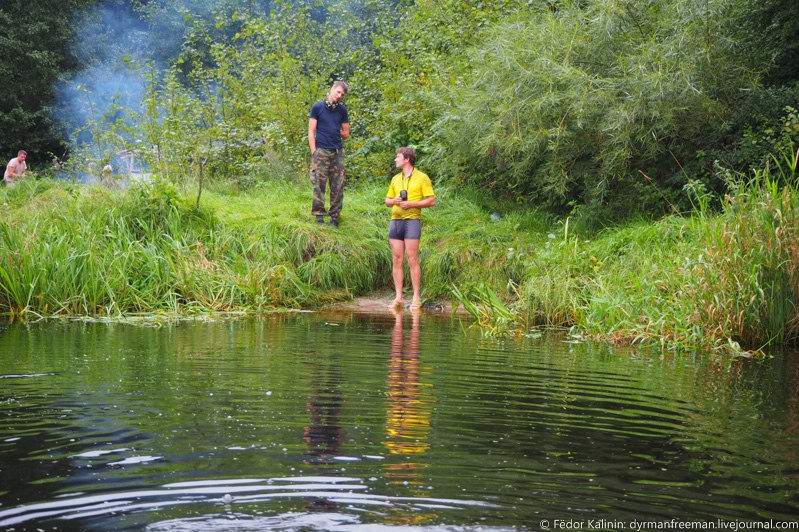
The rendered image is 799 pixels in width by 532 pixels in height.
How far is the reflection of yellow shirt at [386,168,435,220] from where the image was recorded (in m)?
12.0

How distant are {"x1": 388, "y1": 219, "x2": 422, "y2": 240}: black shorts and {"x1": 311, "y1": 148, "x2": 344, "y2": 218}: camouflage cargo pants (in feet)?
6.26

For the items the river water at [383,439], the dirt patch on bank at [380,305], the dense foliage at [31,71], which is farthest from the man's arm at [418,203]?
the dense foliage at [31,71]

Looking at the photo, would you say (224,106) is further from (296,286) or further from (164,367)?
(164,367)

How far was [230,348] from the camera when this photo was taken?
7.80 meters

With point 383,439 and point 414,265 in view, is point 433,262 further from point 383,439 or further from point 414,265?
point 383,439

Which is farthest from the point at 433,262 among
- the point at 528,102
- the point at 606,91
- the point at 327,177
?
the point at 606,91

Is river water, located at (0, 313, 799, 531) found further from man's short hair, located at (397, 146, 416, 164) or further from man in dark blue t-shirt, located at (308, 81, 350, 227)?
man in dark blue t-shirt, located at (308, 81, 350, 227)

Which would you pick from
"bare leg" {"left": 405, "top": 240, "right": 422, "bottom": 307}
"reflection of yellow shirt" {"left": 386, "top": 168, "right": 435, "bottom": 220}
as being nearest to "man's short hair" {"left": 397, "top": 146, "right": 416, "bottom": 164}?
"reflection of yellow shirt" {"left": 386, "top": 168, "right": 435, "bottom": 220}

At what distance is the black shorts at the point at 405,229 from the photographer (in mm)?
12047

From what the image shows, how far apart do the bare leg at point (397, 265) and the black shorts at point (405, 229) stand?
78mm

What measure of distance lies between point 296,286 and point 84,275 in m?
2.68

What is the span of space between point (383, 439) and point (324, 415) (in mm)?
630

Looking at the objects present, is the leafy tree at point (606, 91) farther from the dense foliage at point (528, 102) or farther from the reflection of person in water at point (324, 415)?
the reflection of person in water at point (324, 415)

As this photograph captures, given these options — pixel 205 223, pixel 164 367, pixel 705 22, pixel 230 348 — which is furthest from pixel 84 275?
pixel 705 22
